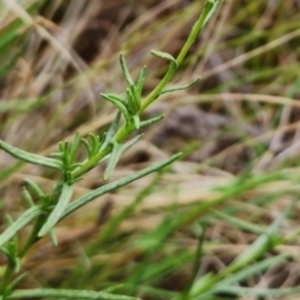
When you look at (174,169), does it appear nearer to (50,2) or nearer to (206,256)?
(206,256)

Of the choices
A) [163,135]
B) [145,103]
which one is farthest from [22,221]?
[163,135]

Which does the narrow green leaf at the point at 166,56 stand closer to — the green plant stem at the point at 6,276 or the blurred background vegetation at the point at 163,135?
the green plant stem at the point at 6,276

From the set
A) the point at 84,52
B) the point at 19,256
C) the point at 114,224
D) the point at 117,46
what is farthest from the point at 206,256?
the point at 19,256

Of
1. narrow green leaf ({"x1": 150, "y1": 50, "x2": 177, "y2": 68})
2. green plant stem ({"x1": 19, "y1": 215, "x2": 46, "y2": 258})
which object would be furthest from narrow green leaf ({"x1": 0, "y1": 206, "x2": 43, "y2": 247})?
narrow green leaf ({"x1": 150, "y1": 50, "x2": 177, "y2": 68})

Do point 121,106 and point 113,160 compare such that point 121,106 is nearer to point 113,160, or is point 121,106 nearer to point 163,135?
point 113,160

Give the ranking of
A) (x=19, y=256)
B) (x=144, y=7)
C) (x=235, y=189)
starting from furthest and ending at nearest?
(x=144, y=7) < (x=235, y=189) < (x=19, y=256)

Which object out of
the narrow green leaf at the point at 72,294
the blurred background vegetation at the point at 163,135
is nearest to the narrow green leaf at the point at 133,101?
the narrow green leaf at the point at 72,294

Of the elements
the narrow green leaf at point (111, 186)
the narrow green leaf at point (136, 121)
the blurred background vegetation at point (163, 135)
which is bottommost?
the blurred background vegetation at point (163, 135)
